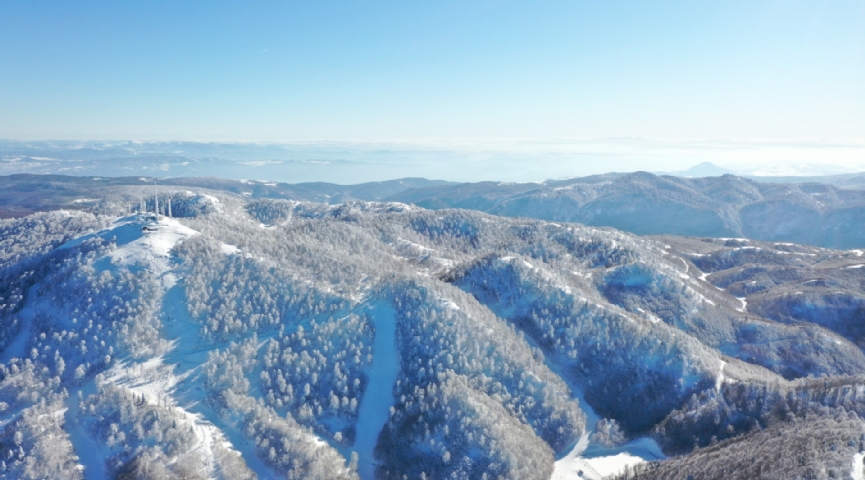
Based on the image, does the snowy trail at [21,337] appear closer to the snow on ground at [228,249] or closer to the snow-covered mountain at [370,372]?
the snow-covered mountain at [370,372]

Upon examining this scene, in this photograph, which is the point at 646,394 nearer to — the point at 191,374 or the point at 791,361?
the point at 791,361

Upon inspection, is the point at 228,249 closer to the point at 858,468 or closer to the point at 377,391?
the point at 377,391

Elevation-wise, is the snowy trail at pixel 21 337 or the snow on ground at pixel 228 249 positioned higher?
the snow on ground at pixel 228 249

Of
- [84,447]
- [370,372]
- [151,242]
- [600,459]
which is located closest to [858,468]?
[600,459]

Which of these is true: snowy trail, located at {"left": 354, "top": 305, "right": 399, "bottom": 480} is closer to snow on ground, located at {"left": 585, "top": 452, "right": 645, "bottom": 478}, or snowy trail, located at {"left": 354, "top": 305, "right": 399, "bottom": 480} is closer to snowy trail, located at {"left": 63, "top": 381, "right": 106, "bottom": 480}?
snow on ground, located at {"left": 585, "top": 452, "right": 645, "bottom": 478}

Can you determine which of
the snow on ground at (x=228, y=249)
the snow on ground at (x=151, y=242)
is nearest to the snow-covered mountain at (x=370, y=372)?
A: the snow on ground at (x=151, y=242)

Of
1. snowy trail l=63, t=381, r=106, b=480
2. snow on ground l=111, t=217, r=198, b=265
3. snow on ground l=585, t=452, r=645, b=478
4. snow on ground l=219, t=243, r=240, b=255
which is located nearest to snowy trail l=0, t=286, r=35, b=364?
snow on ground l=111, t=217, r=198, b=265

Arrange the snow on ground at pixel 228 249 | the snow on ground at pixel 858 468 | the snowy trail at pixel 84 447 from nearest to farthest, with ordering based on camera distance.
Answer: the snow on ground at pixel 858 468 < the snowy trail at pixel 84 447 < the snow on ground at pixel 228 249
